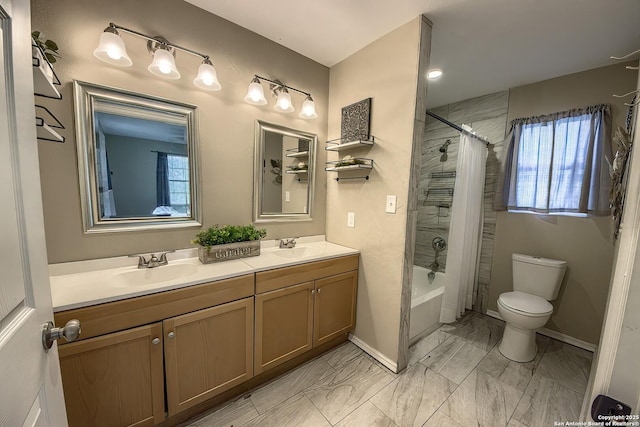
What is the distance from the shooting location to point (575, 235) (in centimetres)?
212

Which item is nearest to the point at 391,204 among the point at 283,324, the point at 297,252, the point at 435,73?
the point at 297,252

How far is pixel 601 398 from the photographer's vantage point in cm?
68

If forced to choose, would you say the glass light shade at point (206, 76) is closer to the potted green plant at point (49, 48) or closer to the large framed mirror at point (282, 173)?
the large framed mirror at point (282, 173)

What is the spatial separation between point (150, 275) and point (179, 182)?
619mm

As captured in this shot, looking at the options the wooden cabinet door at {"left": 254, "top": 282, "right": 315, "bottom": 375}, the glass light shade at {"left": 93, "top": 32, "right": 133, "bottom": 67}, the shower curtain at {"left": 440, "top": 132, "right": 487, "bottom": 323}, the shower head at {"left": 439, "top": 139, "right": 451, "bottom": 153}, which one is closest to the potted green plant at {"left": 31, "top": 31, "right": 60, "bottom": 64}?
the glass light shade at {"left": 93, "top": 32, "right": 133, "bottom": 67}

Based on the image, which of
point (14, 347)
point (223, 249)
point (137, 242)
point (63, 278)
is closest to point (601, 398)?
point (14, 347)

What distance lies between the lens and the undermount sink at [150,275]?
1.31m

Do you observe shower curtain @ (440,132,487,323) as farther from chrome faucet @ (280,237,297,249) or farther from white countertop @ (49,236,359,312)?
chrome faucet @ (280,237,297,249)

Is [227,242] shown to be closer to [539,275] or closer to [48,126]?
[48,126]

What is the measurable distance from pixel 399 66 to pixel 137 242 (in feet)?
6.98

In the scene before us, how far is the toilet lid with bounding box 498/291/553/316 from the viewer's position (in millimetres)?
1880

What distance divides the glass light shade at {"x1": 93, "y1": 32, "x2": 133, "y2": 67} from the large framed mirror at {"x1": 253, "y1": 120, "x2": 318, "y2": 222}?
2.77ft

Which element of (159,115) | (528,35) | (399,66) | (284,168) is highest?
(528,35)

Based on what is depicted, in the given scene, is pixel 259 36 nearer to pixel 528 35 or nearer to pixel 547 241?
pixel 528 35
